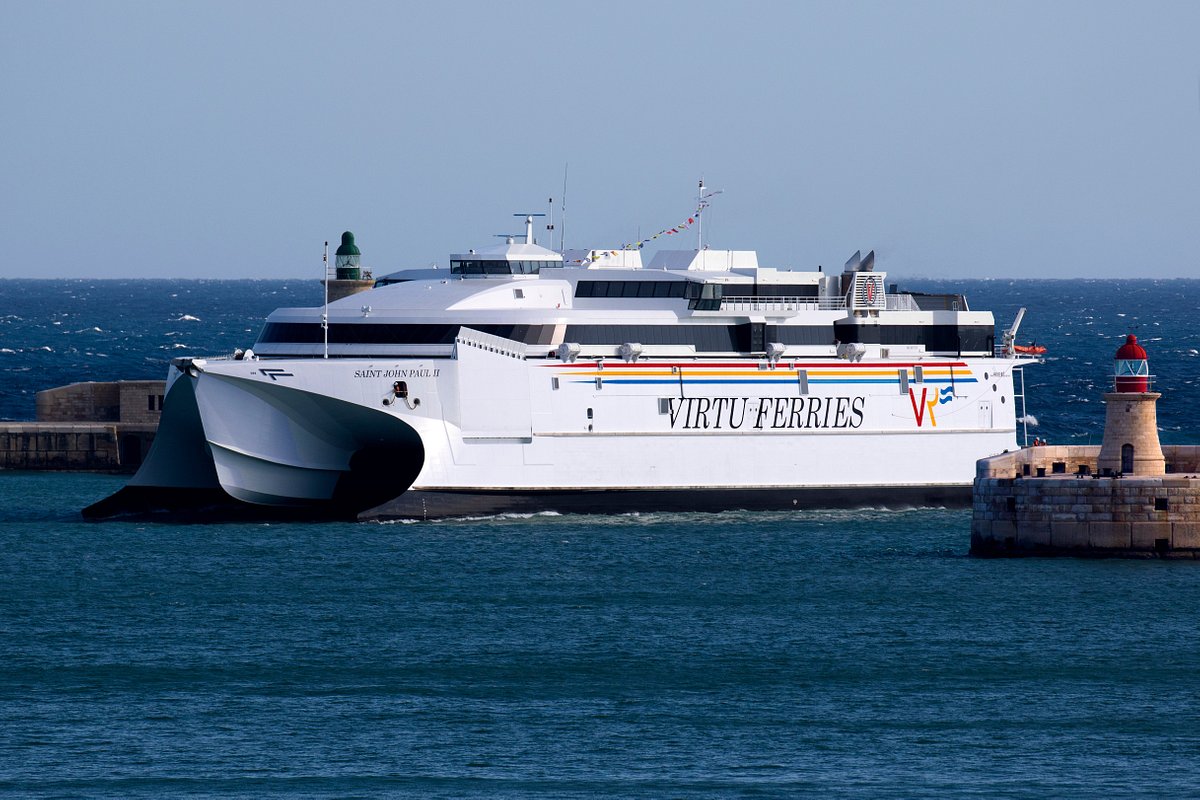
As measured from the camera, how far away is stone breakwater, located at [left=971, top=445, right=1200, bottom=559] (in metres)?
34.5

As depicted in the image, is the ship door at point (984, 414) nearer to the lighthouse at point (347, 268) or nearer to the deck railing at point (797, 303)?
the deck railing at point (797, 303)

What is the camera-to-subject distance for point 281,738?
24297mm

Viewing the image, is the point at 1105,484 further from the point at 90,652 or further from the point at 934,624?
the point at 90,652

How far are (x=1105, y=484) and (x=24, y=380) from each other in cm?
5395

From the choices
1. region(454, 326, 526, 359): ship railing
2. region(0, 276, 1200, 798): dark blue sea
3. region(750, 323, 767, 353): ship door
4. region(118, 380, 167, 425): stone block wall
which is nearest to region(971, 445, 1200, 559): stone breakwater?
region(0, 276, 1200, 798): dark blue sea

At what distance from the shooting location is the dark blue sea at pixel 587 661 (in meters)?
23.1

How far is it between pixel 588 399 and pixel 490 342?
2.27 metres

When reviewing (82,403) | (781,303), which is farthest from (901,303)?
(82,403)

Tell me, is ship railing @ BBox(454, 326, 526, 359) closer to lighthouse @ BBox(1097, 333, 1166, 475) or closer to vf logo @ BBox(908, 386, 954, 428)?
vf logo @ BBox(908, 386, 954, 428)

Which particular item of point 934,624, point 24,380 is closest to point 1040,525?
point 934,624

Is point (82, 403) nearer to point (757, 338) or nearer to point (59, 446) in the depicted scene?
point (59, 446)

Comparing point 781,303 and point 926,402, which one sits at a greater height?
point 781,303

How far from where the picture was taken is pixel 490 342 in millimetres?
40375

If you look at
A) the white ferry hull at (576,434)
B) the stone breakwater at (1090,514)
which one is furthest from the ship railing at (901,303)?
the stone breakwater at (1090,514)
